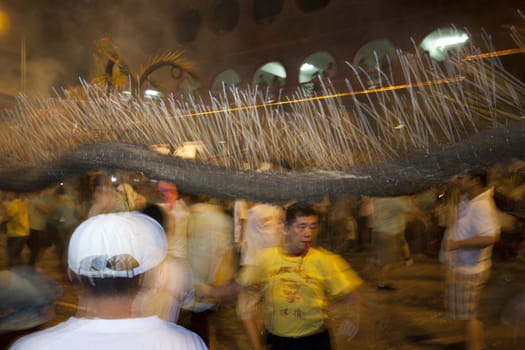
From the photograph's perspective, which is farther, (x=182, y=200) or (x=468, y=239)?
(x=182, y=200)

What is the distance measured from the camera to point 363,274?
7.83 m

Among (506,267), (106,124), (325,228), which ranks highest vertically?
(106,124)

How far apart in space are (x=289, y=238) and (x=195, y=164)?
1.38 metres

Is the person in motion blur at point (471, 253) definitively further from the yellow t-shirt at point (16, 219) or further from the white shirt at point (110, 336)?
the yellow t-shirt at point (16, 219)

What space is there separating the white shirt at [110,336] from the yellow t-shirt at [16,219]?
6.09 metres

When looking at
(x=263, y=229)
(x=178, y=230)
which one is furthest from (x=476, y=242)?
(x=178, y=230)

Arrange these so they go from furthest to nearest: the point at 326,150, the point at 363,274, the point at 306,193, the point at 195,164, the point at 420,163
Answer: the point at 363,274 < the point at 326,150 < the point at 195,164 < the point at 306,193 < the point at 420,163

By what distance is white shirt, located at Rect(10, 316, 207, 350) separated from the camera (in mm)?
1233

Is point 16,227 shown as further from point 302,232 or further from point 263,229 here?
point 302,232

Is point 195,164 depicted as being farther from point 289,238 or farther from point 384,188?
point 289,238

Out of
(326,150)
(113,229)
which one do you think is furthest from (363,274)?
(113,229)

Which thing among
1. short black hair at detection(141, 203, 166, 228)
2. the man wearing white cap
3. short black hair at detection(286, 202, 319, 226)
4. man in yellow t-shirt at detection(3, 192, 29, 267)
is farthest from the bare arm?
man in yellow t-shirt at detection(3, 192, 29, 267)

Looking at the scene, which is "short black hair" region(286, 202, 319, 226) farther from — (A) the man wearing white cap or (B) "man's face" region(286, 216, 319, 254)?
(A) the man wearing white cap

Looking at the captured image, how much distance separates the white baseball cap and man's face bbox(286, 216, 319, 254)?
144 centimetres
